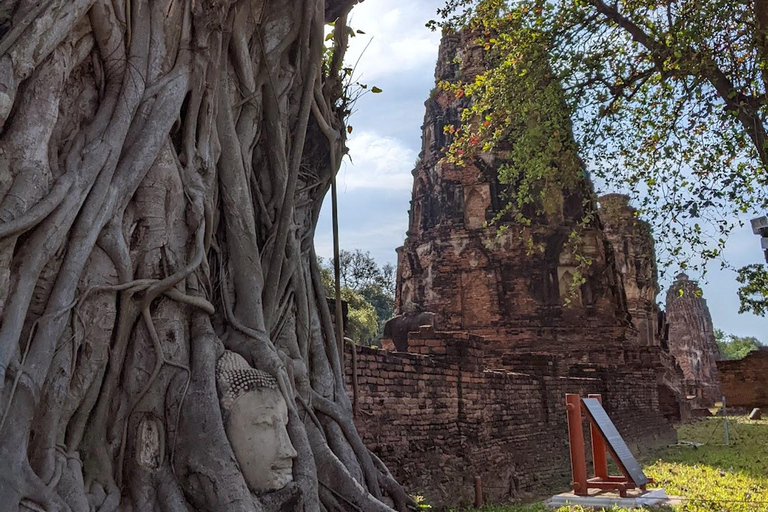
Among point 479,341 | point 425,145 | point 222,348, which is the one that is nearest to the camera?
point 222,348

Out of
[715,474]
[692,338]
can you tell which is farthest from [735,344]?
[715,474]

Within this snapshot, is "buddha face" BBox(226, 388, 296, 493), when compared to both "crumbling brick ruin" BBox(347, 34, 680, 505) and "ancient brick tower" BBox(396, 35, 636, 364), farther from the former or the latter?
"ancient brick tower" BBox(396, 35, 636, 364)

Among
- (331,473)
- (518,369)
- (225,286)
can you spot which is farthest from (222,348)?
(518,369)

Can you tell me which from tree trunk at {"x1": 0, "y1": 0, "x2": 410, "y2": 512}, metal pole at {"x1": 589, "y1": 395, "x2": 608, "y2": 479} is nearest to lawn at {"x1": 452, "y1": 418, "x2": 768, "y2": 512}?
metal pole at {"x1": 589, "y1": 395, "x2": 608, "y2": 479}

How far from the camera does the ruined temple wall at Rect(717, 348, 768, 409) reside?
18.5m

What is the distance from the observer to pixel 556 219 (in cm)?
2120

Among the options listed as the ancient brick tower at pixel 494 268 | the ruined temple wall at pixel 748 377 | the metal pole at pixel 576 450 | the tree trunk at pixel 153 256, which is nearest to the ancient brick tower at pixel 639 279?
the ancient brick tower at pixel 494 268

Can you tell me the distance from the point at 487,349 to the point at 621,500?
33.8ft

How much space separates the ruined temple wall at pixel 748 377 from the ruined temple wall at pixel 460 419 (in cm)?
741

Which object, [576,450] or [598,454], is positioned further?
[598,454]

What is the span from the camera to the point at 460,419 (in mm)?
8703

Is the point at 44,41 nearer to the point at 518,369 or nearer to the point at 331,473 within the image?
the point at 331,473

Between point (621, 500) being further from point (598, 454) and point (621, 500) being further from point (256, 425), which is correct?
point (256, 425)

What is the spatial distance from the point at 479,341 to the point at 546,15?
392cm
